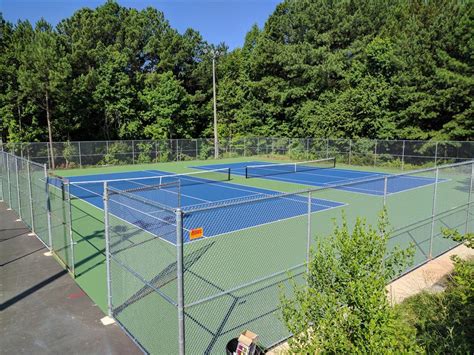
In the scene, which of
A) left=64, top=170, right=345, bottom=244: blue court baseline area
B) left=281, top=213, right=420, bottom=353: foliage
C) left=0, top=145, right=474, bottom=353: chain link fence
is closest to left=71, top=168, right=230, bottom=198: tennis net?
left=64, top=170, right=345, bottom=244: blue court baseline area

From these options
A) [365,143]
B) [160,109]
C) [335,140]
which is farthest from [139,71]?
[365,143]

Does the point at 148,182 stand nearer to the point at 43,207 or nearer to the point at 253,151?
the point at 43,207

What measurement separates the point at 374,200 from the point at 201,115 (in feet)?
113

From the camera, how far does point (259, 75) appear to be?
48594 millimetres


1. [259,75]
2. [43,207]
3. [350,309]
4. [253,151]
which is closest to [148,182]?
[43,207]

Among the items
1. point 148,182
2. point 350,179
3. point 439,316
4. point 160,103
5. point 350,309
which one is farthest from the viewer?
point 160,103

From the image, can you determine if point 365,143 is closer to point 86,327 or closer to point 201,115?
point 201,115

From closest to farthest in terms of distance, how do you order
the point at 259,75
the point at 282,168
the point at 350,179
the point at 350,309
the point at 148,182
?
1. the point at 350,309
2. the point at 148,182
3. the point at 350,179
4. the point at 282,168
5. the point at 259,75

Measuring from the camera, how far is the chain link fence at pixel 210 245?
6219mm

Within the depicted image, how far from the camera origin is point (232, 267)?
30.9ft

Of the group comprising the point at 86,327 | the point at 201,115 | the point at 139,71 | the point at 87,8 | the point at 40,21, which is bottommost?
the point at 86,327

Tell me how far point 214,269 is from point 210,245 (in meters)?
1.93

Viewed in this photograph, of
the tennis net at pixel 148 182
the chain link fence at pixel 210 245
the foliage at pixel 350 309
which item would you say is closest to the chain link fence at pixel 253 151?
the tennis net at pixel 148 182

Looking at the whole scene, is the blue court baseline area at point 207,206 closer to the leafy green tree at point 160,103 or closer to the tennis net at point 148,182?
the tennis net at point 148,182
